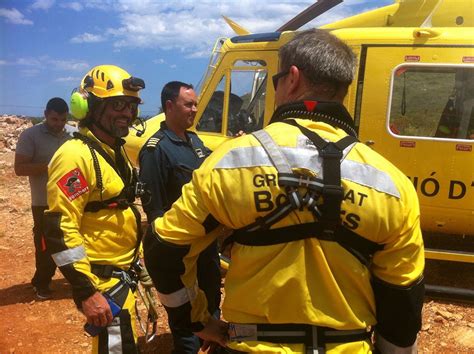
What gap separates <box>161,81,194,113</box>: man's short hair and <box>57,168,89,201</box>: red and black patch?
148cm

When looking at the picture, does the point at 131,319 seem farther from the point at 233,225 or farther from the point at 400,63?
the point at 400,63

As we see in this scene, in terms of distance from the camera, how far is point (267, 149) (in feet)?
4.82

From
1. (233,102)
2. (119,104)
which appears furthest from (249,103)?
(119,104)

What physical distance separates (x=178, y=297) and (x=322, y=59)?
100 centimetres

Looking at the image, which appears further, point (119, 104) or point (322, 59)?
point (119, 104)

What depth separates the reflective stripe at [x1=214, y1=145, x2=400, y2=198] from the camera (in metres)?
1.44

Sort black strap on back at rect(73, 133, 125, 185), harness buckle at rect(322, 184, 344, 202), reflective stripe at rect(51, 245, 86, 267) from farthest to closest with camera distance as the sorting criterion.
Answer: black strap on back at rect(73, 133, 125, 185)
reflective stripe at rect(51, 245, 86, 267)
harness buckle at rect(322, 184, 344, 202)

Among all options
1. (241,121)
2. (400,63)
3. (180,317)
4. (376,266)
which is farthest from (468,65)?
(180,317)

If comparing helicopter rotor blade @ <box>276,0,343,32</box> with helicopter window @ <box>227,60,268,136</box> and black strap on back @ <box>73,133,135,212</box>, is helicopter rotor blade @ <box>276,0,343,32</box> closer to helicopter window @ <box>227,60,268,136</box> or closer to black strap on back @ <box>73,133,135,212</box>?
helicopter window @ <box>227,60,268,136</box>

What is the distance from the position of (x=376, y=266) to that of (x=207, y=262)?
2.20 meters

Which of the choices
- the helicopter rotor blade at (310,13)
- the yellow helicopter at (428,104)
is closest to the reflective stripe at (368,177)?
the yellow helicopter at (428,104)

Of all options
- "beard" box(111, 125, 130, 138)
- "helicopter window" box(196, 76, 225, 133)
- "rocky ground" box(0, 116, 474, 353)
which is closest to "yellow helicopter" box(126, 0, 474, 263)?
"rocky ground" box(0, 116, 474, 353)

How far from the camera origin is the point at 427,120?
498 cm

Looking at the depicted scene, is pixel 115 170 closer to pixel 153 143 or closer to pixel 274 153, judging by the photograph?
pixel 153 143
